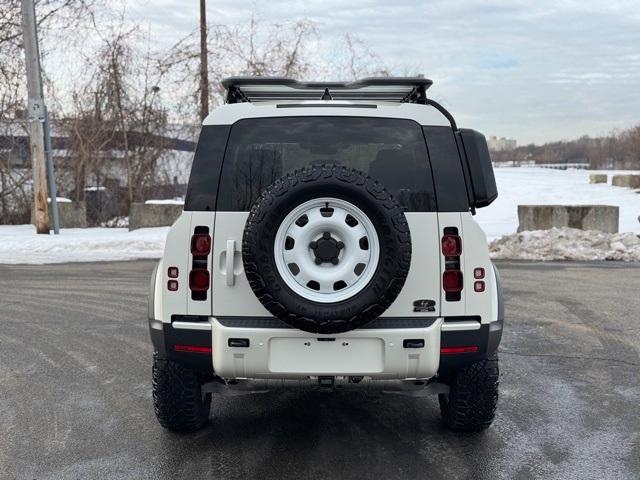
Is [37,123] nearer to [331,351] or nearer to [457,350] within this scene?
[331,351]

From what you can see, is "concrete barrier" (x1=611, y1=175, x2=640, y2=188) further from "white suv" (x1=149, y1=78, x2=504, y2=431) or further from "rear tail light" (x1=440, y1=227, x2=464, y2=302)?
"rear tail light" (x1=440, y1=227, x2=464, y2=302)

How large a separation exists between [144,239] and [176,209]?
273cm

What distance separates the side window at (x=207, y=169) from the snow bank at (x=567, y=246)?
955cm

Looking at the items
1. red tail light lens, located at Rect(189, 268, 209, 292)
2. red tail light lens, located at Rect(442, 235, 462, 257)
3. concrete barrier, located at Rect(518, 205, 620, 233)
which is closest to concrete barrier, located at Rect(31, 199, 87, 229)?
concrete barrier, located at Rect(518, 205, 620, 233)

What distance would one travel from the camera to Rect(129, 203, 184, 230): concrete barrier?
16000 millimetres

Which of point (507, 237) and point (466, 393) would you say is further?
point (507, 237)

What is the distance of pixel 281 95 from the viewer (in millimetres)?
4207

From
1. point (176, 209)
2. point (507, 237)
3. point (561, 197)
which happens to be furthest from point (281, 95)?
point (561, 197)

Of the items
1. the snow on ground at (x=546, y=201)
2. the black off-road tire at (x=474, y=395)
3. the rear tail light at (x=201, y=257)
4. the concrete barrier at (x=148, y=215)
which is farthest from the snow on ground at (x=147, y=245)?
the rear tail light at (x=201, y=257)

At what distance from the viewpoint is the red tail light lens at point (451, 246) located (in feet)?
10.8

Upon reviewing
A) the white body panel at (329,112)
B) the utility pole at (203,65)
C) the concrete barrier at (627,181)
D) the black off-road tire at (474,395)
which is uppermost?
the utility pole at (203,65)

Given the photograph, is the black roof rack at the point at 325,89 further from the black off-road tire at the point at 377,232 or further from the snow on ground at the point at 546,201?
the snow on ground at the point at 546,201

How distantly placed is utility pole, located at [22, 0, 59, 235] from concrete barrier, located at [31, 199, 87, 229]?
179 cm

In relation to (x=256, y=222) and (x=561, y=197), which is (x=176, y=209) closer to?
(x=256, y=222)
